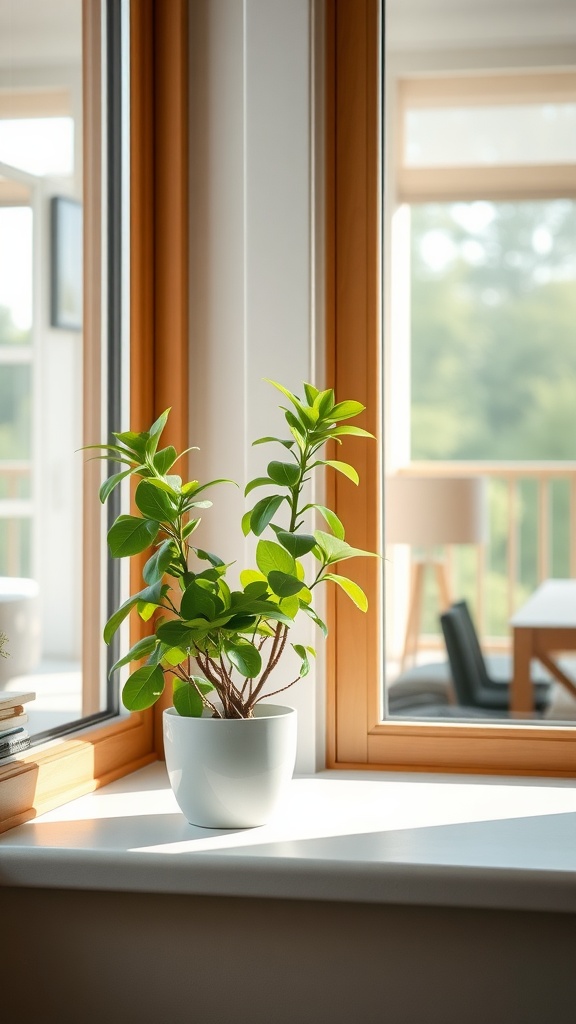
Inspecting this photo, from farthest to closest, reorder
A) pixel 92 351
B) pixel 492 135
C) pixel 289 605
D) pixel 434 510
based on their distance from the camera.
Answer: pixel 492 135 → pixel 434 510 → pixel 92 351 → pixel 289 605

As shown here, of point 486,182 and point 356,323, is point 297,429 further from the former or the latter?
point 486,182

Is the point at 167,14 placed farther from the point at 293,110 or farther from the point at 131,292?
the point at 131,292

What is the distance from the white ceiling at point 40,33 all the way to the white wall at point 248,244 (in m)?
0.20

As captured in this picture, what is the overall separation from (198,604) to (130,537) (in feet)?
0.33

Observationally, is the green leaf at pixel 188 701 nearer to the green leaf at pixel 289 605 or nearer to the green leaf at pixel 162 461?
the green leaf at pixel 289 605

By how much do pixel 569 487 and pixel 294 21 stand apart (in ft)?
12.5

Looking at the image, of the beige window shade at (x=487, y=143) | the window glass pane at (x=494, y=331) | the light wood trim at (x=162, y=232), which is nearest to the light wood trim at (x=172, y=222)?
the light wood trim at (x=162, y=232)

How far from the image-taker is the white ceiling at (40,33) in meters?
1.23

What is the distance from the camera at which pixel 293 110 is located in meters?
1.48

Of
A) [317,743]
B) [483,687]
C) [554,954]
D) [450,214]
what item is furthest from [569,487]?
[554,954]

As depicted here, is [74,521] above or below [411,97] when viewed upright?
below

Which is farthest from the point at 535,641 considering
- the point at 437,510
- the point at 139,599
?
the point at 139,599

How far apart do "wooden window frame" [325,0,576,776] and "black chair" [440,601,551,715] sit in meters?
1.41

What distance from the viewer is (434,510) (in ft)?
11.8
